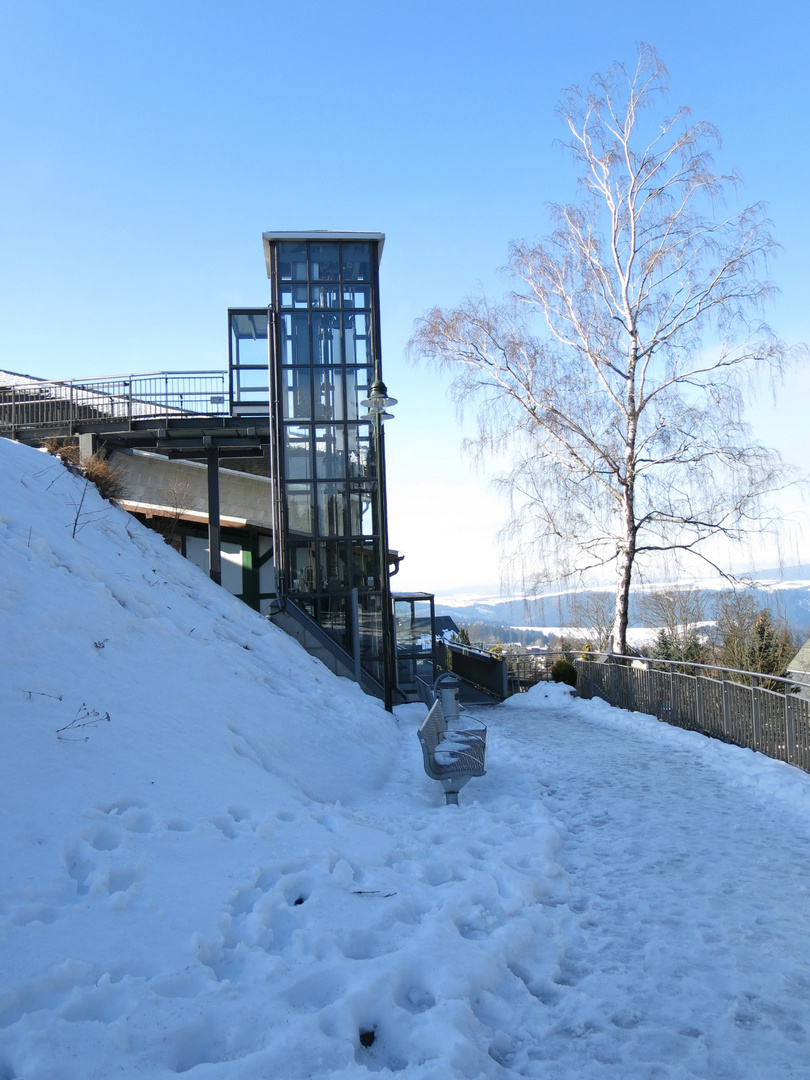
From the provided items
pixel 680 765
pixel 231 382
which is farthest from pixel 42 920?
pixel 231 382

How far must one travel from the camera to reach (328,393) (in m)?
17.3

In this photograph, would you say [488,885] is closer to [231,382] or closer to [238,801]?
[238,801]

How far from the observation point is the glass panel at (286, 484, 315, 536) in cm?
1711

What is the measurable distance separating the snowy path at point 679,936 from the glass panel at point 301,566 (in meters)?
9.48

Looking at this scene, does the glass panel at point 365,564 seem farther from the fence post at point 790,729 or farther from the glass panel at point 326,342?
the fence post at point 790,729

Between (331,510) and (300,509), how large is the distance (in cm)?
69

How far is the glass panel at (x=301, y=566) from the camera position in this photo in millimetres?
16891

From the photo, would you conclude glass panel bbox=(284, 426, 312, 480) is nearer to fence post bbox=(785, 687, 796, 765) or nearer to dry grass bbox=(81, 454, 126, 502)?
dry grass bbox=(81, 454, 126, 502)

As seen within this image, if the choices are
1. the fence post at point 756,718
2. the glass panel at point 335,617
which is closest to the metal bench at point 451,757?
the fence post at point 756,718

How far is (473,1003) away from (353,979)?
1.95ft

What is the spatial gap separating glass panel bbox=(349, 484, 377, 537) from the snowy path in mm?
9594

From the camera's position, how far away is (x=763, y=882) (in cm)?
536

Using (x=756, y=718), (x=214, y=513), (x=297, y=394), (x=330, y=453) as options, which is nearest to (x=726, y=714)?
(x=756, y=718)

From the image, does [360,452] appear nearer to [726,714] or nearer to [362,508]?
[362,508]
